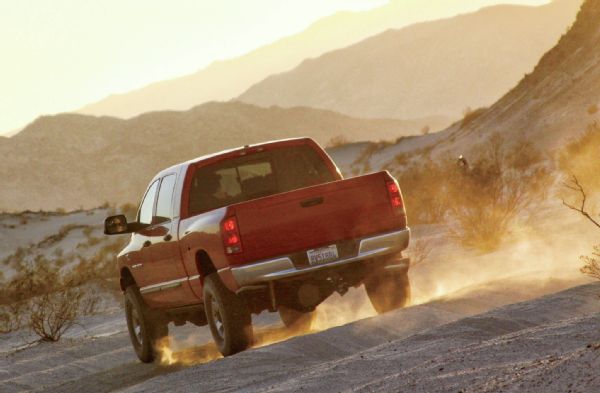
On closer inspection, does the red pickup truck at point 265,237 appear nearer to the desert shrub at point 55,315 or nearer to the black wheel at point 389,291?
the black wheel at point 389,291

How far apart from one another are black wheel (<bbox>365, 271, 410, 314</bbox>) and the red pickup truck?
0.03 ft

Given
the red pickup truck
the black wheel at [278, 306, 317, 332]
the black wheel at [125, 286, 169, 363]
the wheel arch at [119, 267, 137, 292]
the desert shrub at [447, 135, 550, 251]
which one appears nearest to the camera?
A: the red pickup truck

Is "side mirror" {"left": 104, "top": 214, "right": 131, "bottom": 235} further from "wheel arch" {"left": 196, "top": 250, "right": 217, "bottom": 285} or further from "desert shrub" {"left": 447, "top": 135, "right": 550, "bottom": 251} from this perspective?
"desert shrub" {"left": 447, "top": 135, "right": 550, "bottom": 251}

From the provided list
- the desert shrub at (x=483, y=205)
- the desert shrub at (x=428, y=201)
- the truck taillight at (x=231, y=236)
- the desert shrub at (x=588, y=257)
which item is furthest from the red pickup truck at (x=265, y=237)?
the desert shrub at (x=428, y=201)

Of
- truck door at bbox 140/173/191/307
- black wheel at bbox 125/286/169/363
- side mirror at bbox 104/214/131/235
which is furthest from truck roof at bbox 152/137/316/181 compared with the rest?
black wheel at bbox 125/286/169/363

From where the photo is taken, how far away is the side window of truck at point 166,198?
11984 millimetres

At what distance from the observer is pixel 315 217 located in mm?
10781

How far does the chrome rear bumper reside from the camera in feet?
34.7

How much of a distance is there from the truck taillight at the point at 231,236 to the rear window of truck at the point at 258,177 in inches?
44.5

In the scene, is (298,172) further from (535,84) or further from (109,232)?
(535,84)

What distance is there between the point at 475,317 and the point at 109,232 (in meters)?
4.18

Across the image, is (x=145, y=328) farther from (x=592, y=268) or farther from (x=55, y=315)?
(x=592, y=268)

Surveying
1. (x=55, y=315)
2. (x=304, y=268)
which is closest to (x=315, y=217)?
(x=304, y=268)

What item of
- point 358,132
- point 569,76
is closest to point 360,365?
point 569,76
